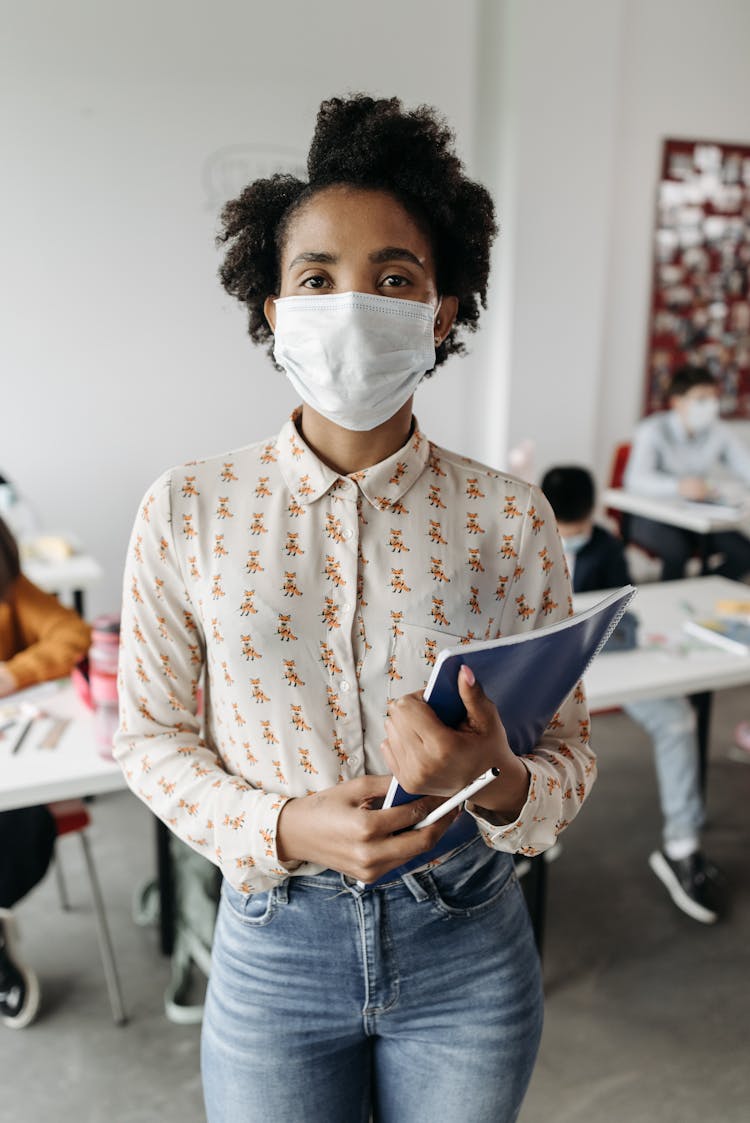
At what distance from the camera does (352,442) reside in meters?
1.00

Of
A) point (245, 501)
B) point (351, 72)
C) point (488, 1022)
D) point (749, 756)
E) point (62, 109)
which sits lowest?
point (749, 756)

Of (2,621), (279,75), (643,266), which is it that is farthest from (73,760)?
(643,266)

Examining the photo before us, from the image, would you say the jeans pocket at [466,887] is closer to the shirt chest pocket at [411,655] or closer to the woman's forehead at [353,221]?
the shirt chest pocket at [411,655]

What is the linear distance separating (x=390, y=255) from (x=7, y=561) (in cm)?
167

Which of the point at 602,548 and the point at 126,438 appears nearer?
the point at 602,548

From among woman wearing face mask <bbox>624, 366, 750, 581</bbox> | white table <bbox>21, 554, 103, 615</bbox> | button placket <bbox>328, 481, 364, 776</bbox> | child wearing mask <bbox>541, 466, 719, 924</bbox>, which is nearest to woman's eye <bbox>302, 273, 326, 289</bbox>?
button placket <bbox>328, 481, 364, 776</bbox>

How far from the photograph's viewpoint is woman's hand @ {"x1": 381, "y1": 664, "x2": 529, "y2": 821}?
2.54 ft

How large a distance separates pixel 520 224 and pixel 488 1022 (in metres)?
4.48

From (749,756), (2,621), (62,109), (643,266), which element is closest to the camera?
(2,621)

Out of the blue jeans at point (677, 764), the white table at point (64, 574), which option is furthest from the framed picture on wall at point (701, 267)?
the white table at point (64, 574)

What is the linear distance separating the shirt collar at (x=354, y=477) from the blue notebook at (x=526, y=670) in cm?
22

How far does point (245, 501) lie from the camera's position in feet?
3.18

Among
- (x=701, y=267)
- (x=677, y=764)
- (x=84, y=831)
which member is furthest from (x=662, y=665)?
(x=701, y=267)

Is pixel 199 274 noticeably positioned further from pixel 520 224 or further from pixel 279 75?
pixel 520 224
